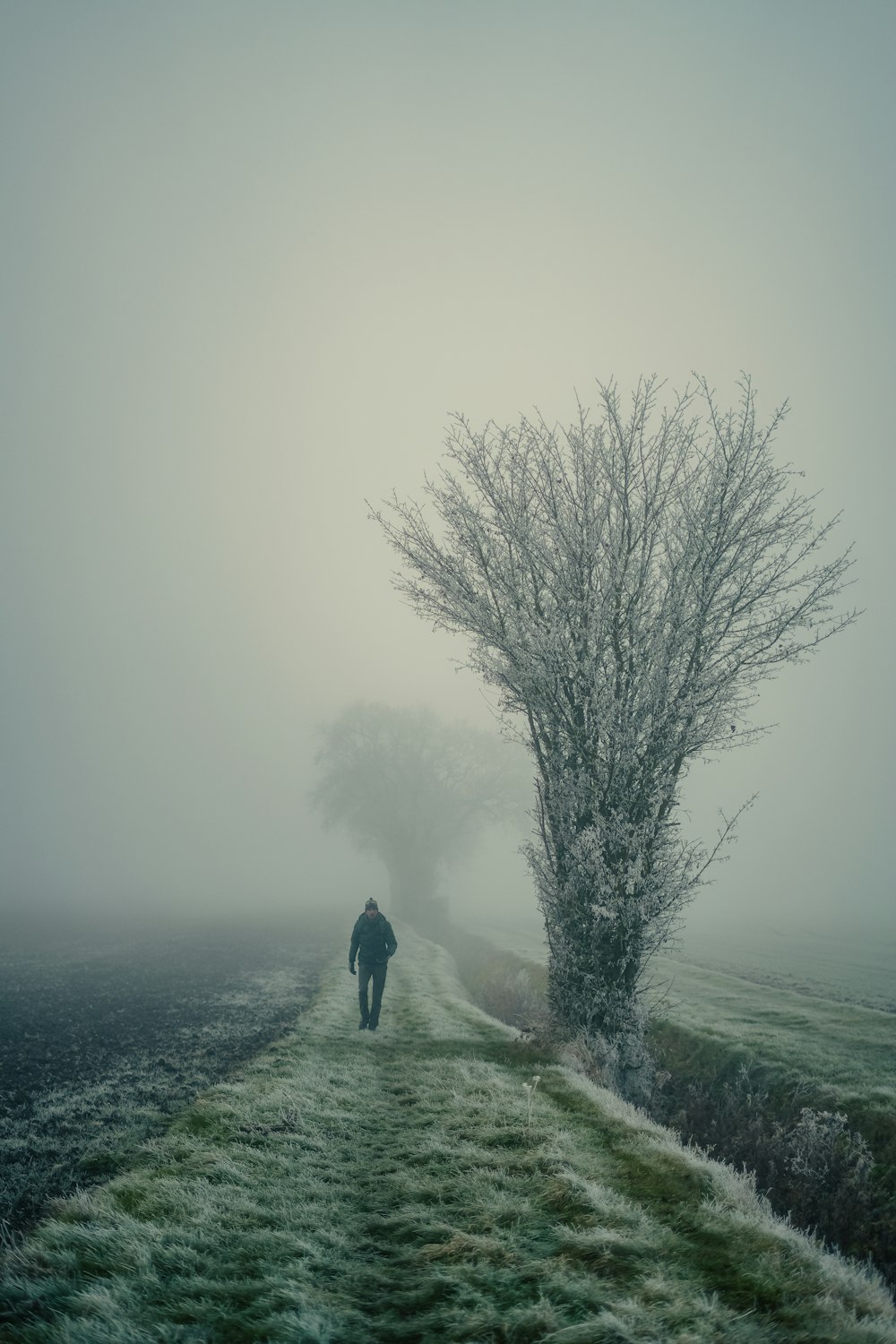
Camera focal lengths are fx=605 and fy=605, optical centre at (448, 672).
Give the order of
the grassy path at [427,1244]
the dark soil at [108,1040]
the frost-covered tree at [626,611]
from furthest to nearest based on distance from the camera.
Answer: the frost-covered tree at [626,611]
the dark soil at [108,1040]
the grassy path at [427,1244]

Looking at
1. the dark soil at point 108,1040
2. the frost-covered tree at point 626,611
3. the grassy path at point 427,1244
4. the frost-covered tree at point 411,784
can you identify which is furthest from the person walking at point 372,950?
the frost-covered tree at point 411,784

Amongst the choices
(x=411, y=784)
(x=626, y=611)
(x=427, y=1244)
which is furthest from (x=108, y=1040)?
(x=411, y=784)

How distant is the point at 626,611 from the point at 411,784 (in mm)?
43374

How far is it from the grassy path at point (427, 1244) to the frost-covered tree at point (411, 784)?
146 ft

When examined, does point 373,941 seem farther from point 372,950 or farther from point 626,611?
point 626,611

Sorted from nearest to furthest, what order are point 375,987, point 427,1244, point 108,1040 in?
1. point 427,1244
2. point 108,1040
3. point 375,987

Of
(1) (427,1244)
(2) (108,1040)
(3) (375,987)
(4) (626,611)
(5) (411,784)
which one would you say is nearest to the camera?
(1) (427,1244)

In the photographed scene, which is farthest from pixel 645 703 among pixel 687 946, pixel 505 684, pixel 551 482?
pixel 687 946

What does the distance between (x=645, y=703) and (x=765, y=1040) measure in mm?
8742

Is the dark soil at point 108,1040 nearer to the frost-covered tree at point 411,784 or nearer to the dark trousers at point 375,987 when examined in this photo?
the dark trousers at point 375,987

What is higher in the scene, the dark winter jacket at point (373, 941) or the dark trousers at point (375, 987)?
the dark winter jacket at point (373, 941)

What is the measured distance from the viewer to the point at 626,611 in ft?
41.0

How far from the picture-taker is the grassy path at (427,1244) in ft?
14.0

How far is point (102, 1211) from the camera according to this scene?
5.73 metres
